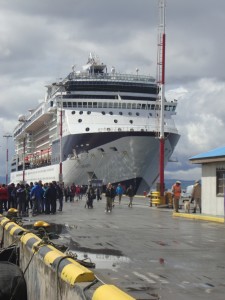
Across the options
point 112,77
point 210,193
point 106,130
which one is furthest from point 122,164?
point 210,193

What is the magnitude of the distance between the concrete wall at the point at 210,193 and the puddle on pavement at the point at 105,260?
11259 millimetres

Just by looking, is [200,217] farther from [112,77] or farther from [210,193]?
[112,77]

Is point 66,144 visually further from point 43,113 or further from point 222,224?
point 222,224

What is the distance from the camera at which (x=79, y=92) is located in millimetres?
56062

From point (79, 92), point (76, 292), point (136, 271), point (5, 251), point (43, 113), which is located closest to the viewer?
point (76, 292)

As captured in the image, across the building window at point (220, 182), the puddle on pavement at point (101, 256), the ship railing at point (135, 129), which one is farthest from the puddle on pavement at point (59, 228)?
the ship railing at point (135, 129)

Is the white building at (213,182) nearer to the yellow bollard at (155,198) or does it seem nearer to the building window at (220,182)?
the building window at (220,182)

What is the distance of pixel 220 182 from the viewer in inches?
838

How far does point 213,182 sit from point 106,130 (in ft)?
96.7

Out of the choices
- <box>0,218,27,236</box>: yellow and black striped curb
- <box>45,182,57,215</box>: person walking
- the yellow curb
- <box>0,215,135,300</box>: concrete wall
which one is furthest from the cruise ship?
<box>0,215,135,300</box>: concrete wall

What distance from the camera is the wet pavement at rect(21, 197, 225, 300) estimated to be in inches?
289

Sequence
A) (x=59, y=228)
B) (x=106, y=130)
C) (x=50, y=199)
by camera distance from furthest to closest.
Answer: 1. (x=106, y=130)
2. (x=50, y=199)
3. (x=59, y=228)

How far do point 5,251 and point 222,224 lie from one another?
9966mm

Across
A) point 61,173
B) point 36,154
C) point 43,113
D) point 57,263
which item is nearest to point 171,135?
point 61,173
